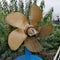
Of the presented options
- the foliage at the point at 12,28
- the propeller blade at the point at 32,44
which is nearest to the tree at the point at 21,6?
the foliage at the point at 12,28

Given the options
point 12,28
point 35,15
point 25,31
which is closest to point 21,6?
point 12,28

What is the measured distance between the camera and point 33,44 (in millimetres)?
2469

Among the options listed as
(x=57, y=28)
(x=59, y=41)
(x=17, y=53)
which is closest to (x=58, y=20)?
(x=57, y=28)

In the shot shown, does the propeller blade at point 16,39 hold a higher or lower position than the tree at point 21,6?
lower

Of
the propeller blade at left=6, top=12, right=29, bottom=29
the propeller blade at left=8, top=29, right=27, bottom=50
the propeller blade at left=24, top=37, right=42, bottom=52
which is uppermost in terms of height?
the propeller blade at left=6, top=12, right=29, bottom=29

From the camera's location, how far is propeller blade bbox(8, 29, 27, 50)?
2.39 m

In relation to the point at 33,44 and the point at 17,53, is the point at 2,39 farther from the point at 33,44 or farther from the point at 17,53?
the point at 33,44

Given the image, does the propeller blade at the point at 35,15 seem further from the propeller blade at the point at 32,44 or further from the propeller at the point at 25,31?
the propeller blade at the point at 32,44

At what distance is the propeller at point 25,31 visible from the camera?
2404mm

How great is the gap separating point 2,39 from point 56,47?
693 mm

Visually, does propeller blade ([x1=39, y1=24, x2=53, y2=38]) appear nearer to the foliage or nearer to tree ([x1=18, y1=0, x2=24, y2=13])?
the foliage

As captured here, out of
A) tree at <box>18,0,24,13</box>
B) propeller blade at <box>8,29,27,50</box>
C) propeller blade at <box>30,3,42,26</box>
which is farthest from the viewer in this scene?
tree at <box>18,0,24,13</box>

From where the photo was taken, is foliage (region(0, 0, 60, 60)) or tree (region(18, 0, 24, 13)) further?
tree (region(18, 0, 24, 13))

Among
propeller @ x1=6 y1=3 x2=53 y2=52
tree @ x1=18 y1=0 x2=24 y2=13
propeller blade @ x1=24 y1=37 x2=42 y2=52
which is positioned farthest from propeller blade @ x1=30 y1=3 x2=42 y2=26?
tree @ x1=18 y1=0 x2=24 y2=13
